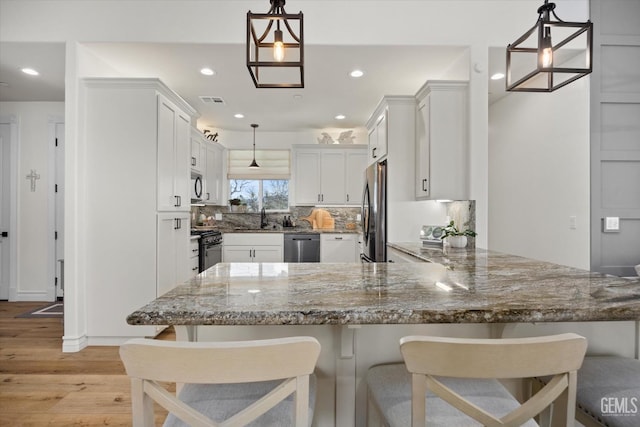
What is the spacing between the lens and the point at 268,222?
19.6 ft

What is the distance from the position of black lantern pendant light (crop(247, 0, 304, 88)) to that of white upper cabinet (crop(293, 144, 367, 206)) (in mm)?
2051

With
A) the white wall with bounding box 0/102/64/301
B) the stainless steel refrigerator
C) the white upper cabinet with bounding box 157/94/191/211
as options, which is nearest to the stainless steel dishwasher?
the stainless steel refrigerator

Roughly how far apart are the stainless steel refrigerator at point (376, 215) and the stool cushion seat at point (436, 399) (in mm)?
2393

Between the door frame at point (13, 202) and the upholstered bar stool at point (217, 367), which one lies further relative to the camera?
the door frame at point (13, 202)

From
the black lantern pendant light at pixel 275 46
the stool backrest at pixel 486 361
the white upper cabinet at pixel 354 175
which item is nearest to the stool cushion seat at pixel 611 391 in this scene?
the stool backrest at pixel 486 361

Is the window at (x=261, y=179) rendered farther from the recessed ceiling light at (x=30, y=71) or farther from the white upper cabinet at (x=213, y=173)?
the recessed ceiling light at (x=30, y=71)

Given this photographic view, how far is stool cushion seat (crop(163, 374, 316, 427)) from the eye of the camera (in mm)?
923

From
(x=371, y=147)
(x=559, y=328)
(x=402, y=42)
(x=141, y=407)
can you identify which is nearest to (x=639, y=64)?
(x=402, y=42)

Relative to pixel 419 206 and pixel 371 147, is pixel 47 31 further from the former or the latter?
pixel 419 206

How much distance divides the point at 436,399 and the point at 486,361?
327 mm

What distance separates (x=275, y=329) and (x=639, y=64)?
146 inches

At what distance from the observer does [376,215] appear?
3.58m

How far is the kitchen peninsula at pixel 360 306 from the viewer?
3.12ft

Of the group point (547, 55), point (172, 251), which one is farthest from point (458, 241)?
point (172, 251)
